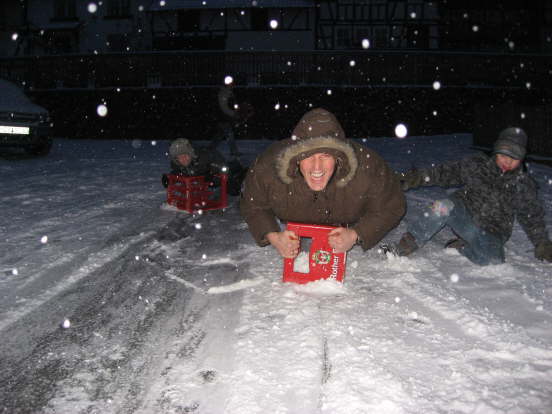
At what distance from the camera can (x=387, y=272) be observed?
423 cm

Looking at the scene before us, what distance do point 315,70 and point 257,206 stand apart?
15.1 m

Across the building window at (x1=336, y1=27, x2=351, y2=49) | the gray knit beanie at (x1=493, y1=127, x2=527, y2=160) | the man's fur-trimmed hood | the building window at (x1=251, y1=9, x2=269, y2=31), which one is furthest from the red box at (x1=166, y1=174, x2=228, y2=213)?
the building window at (x1=336, y1=27, x2=351, y2=49)

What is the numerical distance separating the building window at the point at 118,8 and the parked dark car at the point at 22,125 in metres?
19.0

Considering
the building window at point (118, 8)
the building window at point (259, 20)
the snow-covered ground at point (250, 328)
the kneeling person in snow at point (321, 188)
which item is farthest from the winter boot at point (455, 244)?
the building window at point (118, 8)

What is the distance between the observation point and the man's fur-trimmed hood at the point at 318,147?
128 inches

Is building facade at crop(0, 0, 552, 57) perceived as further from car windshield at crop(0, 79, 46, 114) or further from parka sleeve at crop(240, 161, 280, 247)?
parka sleeve at crop(240, 161, 280, 247)

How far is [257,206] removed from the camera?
374 centimetres

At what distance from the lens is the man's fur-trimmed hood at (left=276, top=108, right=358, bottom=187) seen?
10.7 ft

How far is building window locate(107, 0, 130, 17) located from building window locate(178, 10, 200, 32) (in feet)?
11.6

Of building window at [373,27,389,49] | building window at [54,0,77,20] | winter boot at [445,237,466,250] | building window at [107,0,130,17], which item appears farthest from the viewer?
building window at [54,0,77,20]

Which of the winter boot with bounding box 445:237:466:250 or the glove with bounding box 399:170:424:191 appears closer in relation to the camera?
the glove with bounding box 399:170:424:191

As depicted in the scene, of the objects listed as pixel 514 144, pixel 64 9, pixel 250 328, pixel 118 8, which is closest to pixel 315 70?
pixel 514 144

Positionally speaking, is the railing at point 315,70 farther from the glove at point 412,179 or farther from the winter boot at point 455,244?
the glove at point 412,179

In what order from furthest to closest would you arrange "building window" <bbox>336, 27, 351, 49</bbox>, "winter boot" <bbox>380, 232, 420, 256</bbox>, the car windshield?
"building window" <bbox>336, 27, 351, 49</bbox> < the car windshield < "winter boot" <bbox>380, 232, 420, 256</bbox>
